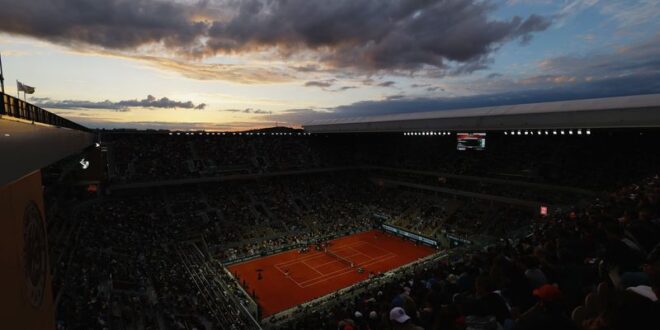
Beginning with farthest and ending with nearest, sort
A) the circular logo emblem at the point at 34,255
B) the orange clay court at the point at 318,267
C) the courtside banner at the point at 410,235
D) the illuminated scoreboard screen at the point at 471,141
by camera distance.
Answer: the illuminated scoreboard screen at the point at 471,141 → the courtside banner at the point at 410,235 → the orange clay court at the point at 318,267 → the circular logo emblem at the point at 34,255

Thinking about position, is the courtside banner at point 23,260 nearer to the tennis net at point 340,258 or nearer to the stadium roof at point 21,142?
the stadium roof at point 21,142

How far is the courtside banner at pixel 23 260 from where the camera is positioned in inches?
187

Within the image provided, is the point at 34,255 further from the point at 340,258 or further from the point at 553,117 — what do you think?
the point at 553,117

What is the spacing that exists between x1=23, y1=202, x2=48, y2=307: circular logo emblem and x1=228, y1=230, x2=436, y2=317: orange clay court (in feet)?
56.5

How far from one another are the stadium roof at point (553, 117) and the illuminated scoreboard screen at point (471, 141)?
10.8ft

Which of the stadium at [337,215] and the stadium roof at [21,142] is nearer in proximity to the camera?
the stadium roof at [21,142]

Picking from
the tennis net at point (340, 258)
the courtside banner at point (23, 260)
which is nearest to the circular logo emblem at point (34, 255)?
the courtside banner at point (23, 260)

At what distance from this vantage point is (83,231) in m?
26.9

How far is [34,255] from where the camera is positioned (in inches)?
259

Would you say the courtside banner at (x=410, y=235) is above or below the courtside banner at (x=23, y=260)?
below

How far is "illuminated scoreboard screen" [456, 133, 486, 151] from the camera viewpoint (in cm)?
4115

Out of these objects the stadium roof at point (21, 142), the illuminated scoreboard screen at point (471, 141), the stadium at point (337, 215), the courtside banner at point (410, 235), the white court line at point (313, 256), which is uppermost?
the stadium roof at point (21, 142)

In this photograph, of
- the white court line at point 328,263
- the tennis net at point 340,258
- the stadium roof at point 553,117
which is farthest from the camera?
the tennis net at point 340,258

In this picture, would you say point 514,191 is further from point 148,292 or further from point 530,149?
point 148,292
